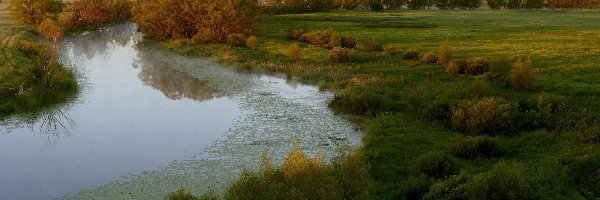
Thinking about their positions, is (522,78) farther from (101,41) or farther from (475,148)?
(101,41)

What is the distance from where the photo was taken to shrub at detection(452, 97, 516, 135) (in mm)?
25891

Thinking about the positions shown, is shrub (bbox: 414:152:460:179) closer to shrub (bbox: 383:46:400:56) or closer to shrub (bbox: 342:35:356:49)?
shrub (bbox: 383:46:400:56)

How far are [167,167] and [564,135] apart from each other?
58.0 ft

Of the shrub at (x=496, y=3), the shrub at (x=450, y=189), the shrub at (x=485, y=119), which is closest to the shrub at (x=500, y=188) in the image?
the shrub at (x=450, y=189)

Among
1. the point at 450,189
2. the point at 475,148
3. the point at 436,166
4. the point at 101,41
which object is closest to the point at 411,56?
the point at 475,148

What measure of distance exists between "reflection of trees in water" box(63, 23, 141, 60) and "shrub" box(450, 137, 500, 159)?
42.7m

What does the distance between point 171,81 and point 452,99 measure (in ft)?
71.9

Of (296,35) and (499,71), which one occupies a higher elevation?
(296,35)

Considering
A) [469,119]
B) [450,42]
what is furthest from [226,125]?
[450,42]

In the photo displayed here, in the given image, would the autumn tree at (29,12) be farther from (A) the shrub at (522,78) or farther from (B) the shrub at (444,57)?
(A) the shrub at (522,78)

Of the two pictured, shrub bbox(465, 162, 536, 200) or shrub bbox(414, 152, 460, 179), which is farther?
shrub bbox(414, 152, 460, 179)

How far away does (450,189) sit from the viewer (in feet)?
59.1

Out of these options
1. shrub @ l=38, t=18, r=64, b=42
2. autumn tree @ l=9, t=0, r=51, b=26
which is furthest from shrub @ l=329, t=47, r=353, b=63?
autumn tree @ l=9, t=0, r=51, b=26

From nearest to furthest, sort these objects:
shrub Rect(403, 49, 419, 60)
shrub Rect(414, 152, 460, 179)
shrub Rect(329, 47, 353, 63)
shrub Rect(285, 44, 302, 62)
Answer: shrub Rect(414, 152, 460, 179) < shrub Rect(329, 47, 353, 63) < shrub Rect(403, 49, 419, 60) < shrub Rect(285, 44, 302, 62)
